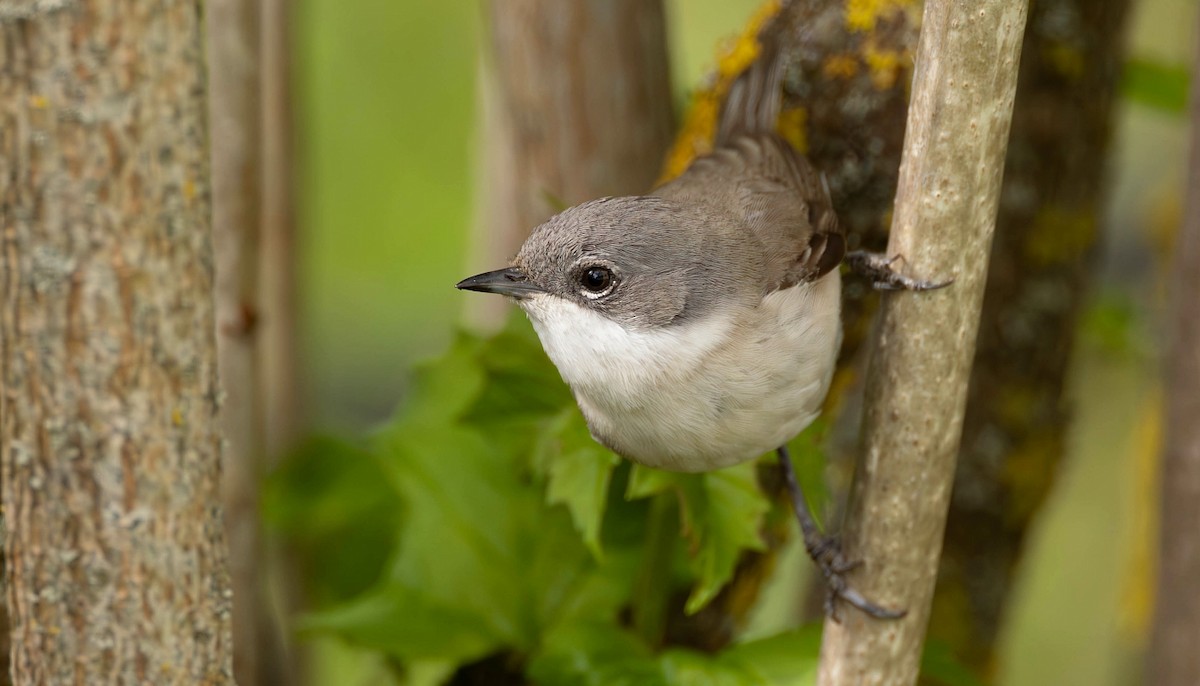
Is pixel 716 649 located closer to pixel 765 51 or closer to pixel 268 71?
pixel 765 51

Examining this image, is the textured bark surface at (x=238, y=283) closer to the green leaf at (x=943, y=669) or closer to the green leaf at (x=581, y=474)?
the green leaf at (x=581, y=474)

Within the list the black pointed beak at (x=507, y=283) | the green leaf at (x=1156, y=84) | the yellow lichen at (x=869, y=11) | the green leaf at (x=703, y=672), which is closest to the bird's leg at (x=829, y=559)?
the green leaf at (x=703, y=672)

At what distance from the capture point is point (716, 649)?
3.44 metres

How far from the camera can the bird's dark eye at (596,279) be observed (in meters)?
2.51

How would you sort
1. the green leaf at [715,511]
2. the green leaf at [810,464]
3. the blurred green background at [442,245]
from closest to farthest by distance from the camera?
the green leaf at [715,511] < the green leaf at [810,464] < the blurred green background at [442,245]

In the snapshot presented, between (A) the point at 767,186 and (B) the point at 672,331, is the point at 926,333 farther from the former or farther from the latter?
(A) the point at 767,186

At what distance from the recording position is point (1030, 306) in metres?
3.95

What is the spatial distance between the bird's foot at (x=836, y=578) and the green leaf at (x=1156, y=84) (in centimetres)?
215

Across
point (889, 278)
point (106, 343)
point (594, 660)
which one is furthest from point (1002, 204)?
point (106, 343)

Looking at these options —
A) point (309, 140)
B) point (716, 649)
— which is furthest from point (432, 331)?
point (716, 649)

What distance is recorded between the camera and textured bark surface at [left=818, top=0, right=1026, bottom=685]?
2230mm

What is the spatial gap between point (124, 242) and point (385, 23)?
16.9 ft

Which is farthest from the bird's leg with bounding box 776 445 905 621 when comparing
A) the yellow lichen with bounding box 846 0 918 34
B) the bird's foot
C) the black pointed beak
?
the yellow lichen with bounding box 846 0 918 34

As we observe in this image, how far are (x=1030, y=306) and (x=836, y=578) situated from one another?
1.78 metres
